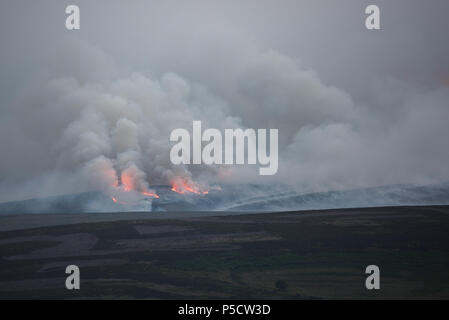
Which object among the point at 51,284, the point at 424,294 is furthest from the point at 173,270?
the point at 424,294

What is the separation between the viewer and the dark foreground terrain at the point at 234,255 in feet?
161

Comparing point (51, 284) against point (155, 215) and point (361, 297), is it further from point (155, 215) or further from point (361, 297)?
point (155, 215)

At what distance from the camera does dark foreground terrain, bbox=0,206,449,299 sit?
49.2 metres

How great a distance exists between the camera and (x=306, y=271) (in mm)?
55906

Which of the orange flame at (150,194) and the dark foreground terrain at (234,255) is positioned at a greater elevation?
the orange flame at (150,194)

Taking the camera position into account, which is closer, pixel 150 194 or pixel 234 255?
pixel 234 255

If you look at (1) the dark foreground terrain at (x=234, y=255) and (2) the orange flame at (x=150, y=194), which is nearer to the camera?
(1) the dark foreground terrain at (x=234, y=255)

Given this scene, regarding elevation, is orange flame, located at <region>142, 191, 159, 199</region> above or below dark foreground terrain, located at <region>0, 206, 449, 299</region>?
above

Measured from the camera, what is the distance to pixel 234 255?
207ft

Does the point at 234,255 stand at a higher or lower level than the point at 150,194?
lower

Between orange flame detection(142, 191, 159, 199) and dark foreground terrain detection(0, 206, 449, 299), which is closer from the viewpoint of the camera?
dark foreground terrain detection(0, 206, 449, 299)

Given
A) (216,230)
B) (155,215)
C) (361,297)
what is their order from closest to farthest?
(361,297) → (216,230) → (155,215)
